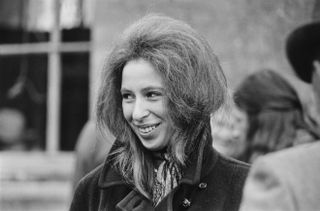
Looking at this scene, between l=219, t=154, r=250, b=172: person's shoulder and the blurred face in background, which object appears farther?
the blurred face in background

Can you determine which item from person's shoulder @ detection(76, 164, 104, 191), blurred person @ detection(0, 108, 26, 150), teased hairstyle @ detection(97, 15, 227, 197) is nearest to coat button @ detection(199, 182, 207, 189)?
teased hairstyle @ detection(97, 15, 227, 197)

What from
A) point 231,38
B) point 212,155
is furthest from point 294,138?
point 231,38

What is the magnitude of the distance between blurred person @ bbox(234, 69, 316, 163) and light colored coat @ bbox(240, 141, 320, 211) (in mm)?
2022

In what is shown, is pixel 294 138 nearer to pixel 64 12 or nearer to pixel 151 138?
pixel 151 138

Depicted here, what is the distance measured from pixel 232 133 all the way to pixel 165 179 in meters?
1.69

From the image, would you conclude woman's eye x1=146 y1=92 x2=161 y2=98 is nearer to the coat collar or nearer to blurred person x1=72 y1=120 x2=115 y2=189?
the coat collar

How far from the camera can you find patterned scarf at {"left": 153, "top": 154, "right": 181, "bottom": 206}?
313 cm

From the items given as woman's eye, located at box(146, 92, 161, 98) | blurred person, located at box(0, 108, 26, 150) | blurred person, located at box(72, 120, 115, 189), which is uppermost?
woman's eye, located at box(146, 92, 161, 98)

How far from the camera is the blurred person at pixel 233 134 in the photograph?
14.4 ft

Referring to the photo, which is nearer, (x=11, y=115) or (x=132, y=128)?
(x=132, y=128)

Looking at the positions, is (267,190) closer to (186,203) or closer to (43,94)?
(186,203)

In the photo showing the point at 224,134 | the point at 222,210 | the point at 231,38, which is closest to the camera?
the point at 222,210

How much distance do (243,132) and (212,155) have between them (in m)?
1.29

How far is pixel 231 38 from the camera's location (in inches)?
229
